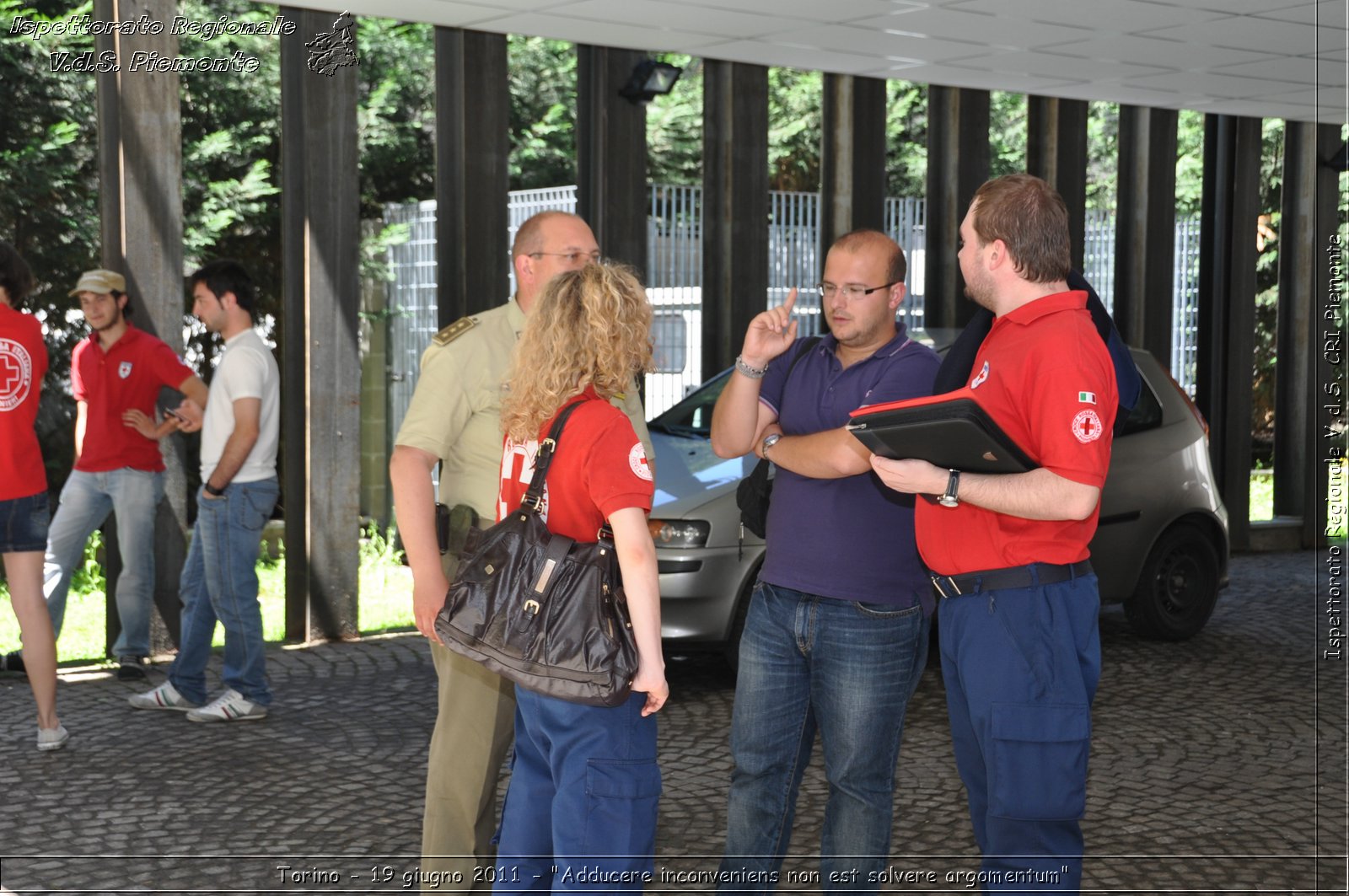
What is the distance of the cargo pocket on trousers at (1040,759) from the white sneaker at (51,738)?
163 inches

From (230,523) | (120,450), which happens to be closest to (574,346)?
(230,523)

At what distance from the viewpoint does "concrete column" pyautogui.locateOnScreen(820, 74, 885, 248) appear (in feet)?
33.8

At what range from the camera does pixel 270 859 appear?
481cm

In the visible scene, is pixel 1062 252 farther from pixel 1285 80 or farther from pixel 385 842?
pixel 1285 80

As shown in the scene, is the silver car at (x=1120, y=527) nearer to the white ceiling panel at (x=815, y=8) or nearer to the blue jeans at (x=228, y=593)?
the blue jeans at (x=228, y=593)

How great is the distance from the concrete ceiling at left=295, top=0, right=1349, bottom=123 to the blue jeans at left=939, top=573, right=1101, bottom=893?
4.74 m

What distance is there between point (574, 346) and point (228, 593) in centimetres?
364

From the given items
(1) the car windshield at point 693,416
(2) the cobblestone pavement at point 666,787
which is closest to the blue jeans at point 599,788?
(2) the cobblestone pavement at point 666,787

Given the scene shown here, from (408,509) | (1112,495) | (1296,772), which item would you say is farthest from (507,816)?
(1112,495)

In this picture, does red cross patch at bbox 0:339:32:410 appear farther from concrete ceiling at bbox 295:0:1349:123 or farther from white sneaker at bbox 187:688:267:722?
concrete ceiling at bbox 295:0:1349:123

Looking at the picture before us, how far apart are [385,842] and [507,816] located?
5.36 feet

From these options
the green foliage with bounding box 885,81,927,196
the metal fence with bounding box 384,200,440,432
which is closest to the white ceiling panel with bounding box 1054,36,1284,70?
the metal fence with bounding box 384,200,440,432

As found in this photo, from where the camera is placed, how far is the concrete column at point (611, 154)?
9.12 meters

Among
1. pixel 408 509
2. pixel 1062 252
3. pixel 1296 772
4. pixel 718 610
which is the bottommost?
pixel 1296 772
